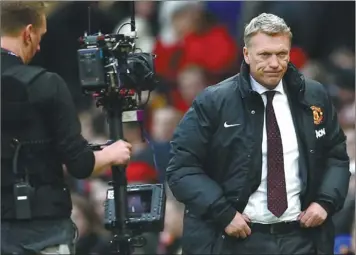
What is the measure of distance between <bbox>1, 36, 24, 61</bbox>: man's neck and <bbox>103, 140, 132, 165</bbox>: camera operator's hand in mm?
789

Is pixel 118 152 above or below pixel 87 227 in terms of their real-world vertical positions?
A: above

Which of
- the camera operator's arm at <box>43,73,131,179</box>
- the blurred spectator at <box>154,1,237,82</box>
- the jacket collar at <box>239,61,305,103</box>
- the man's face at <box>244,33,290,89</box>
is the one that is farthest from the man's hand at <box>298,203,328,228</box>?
the blurred spectator at <box>154,1,237,82</box>

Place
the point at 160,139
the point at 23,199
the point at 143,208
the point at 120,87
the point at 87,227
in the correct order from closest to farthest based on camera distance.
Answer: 1. the point at 23,199
2. the point at 120,87
3. the point at 143,208
4. the point at 87,227
5. the point at 160,139

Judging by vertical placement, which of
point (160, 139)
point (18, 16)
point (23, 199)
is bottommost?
point (160, 139)

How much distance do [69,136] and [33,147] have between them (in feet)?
0.73

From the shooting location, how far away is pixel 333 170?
7.94m

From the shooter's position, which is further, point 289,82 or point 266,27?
point 289,82

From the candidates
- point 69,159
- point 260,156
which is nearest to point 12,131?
point 69,159

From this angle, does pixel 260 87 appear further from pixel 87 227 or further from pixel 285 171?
pixel 87 227

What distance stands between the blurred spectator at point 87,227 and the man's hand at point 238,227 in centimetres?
263

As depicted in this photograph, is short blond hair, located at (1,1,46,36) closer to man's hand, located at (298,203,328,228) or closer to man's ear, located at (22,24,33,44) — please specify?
man's ear, located at (22,24,33,44)

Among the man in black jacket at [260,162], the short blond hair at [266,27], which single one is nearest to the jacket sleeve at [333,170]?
the man in black jacket at [260,162]

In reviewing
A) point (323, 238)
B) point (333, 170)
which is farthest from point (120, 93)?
point (323, 238)

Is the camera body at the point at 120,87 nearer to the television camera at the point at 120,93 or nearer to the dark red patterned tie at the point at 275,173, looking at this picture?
the television camera at the point at 120,93
